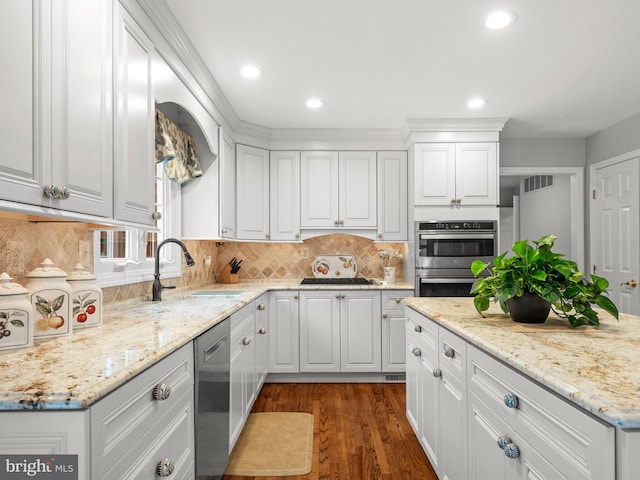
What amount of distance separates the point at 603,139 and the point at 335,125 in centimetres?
271

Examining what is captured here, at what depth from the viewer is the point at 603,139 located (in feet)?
13.2

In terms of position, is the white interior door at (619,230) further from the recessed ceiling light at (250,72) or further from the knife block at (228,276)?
the knife block at (228,276)

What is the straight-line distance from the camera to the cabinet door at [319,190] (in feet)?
13.4

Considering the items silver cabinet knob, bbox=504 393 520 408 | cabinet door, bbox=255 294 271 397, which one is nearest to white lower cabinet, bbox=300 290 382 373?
cabinet door, bbox=255 294 271 397

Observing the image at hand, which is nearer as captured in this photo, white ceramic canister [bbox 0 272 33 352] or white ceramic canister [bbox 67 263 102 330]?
white ceramic canister [bbox 0 272 33 352]

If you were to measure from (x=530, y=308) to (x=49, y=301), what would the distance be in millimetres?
1801

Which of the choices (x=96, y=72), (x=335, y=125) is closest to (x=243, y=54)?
(x=96, y=72)

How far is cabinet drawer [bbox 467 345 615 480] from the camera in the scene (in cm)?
83

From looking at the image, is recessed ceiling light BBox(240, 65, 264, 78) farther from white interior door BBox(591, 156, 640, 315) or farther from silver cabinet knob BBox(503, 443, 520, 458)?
white interior door BBox(591, 156, 640, 315)

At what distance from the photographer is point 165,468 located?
4.12ft

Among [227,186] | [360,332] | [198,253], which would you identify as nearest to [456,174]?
[360,332]

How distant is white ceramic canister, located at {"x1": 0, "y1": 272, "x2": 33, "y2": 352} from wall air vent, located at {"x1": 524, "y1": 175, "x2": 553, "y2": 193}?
5.79 m

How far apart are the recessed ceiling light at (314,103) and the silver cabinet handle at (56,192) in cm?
234

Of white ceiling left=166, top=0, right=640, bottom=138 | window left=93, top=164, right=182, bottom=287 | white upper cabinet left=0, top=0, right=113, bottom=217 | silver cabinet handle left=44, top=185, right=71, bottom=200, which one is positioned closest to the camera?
white upper cabinet left=0, top=0, right=113, bottom=217
